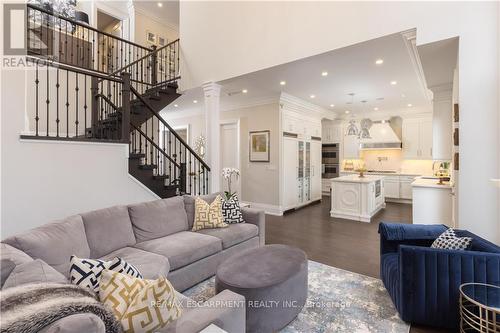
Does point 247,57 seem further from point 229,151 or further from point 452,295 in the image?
point 452,295

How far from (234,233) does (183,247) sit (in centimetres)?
76

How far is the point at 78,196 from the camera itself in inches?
123

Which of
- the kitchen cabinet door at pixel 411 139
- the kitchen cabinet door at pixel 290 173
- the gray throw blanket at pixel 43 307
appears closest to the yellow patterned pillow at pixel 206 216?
the gray throw blanket at pixel 43 307

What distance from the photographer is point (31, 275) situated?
48.1 inches

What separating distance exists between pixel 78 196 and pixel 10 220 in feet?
2.11

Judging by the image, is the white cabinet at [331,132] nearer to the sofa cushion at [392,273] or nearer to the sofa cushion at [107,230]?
the sofa cushion at [392,273]

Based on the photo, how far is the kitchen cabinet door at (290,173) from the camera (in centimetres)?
645

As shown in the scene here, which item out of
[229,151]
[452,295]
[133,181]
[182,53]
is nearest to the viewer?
[452,295]

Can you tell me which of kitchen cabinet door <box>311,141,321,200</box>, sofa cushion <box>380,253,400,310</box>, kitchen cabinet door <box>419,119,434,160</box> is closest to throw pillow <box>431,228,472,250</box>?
sofa cushion <box>380,253,400,310</box>

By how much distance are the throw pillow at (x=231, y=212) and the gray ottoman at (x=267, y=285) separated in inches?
46.2

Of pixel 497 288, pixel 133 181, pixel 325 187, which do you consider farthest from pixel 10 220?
pixel 325 187

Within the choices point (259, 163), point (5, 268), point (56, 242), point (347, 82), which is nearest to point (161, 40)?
point (259, 163)

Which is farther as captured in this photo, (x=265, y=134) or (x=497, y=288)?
(x=265, y=134)

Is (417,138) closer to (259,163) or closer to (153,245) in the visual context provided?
(259,163)
